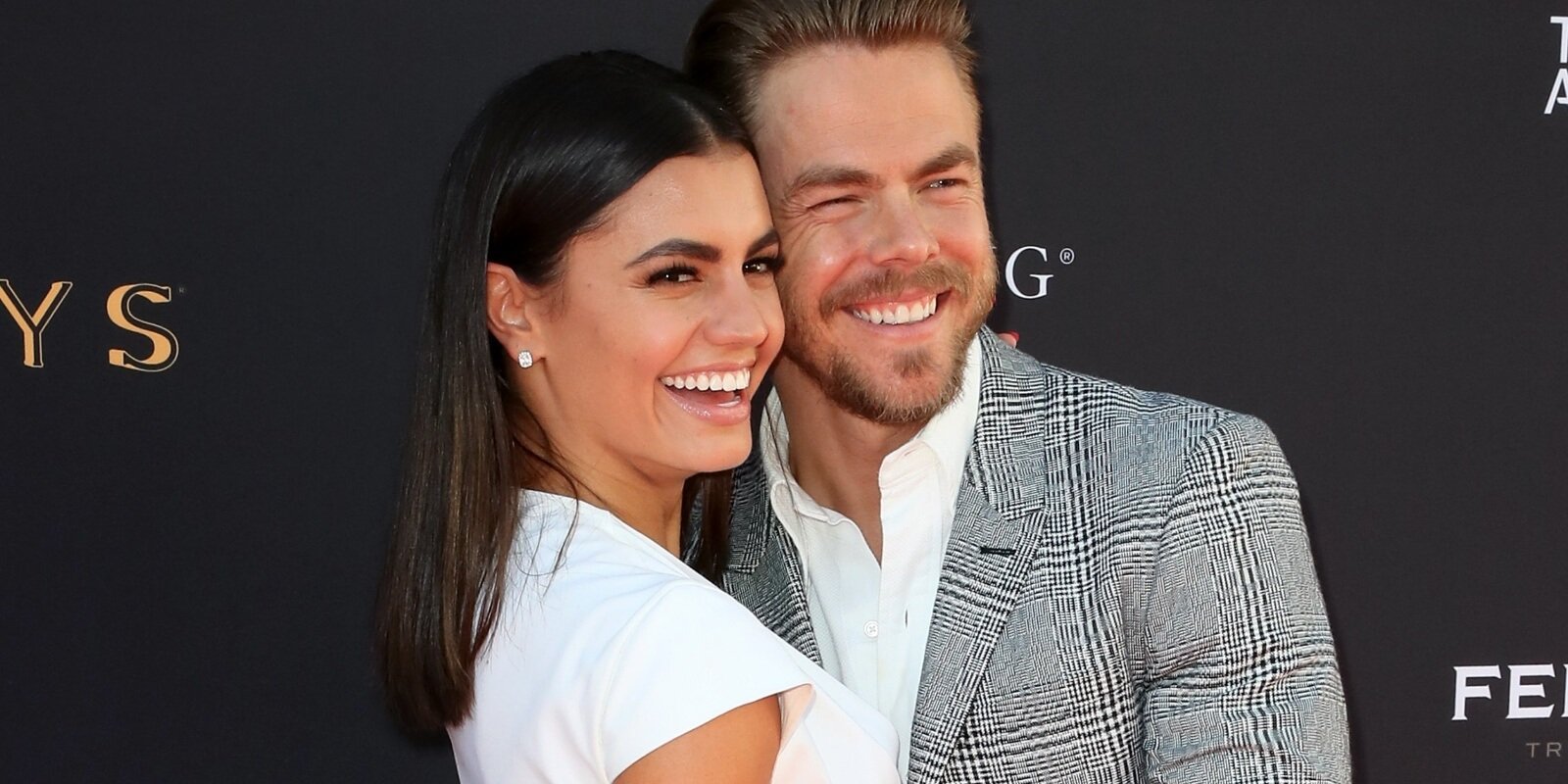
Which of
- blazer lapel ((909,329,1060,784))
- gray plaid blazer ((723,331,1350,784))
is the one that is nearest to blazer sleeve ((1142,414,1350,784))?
gray plaid blazer ((723,331,1350,784))

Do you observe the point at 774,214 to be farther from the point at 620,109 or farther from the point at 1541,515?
A: the point at 1541,515

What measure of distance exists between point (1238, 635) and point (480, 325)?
0.89 metres

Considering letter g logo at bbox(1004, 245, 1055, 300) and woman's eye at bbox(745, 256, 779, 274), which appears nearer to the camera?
woman's eye at bbox(745, 256, 779, 274)

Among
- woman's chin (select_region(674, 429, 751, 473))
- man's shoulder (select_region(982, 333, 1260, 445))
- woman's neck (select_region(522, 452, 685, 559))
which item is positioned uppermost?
man's shoulder (select_region(982, 333, 1260, 445))

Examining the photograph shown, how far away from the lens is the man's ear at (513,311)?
1.68 m

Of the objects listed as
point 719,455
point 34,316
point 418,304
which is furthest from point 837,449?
point 34,316

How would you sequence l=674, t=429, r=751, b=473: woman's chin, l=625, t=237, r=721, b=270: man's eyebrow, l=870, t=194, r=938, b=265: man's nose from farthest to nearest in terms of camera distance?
l=870, t=194, r=938, b=265: man's nose
l=674, t=429, r=751, b=473: woman's chin
l=625, t=237, r=721, b=270: man's eyebrow

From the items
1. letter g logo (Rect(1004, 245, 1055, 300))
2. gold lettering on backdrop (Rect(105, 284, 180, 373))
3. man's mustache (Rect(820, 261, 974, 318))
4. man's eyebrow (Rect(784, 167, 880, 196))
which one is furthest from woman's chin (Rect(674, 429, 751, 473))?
gold lettering on backdrop (Rect(105, 284, 180, 373))

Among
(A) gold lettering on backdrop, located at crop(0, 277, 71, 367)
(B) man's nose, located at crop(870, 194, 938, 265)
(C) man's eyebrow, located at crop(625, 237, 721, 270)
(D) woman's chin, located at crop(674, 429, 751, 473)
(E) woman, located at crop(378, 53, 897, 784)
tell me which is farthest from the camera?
(A) gold lettering on backdrop, located at crop(0, 277, 71, 367)

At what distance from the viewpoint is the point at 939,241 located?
75.0 inches

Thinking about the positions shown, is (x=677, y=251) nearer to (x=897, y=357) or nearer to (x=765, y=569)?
(x=897, y=357)

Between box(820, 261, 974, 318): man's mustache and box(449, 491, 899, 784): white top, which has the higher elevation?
box(820, 261, 974, 318): man's mustache

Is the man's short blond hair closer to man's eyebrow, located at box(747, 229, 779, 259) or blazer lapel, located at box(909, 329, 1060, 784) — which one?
man's eyebrow, located at box(747, 229, 779, 259)

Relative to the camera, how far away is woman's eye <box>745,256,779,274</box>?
1765mm
